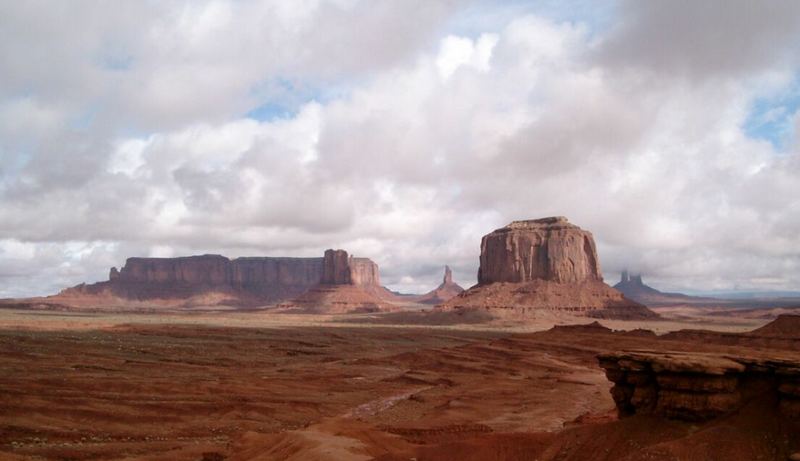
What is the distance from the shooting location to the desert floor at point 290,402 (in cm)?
1452

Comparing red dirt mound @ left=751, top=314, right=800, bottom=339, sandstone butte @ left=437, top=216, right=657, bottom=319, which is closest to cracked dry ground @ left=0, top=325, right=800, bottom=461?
red dirt mound @ left=751, top=314, right=800, bottom=339

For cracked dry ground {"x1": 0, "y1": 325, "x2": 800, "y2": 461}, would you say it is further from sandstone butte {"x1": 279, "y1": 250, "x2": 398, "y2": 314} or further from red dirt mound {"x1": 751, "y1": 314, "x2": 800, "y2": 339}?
sandstone butte {"x1": 279, "y1": 250, "x2": 398, "y2": 314}

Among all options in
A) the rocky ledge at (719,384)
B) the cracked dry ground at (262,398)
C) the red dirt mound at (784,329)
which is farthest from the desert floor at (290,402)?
the red dirt mound at (784,329)

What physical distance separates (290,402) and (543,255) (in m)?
106

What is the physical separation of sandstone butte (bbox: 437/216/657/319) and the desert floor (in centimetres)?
6249

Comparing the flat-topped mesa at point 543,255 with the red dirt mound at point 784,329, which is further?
the flat-topped mesa at point 543,255

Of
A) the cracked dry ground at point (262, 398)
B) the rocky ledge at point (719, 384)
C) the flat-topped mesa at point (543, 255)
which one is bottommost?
the cracked dry ground at point (262, 398)

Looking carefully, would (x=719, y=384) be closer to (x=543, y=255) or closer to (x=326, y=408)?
(x=326, y=408)

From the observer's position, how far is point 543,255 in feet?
407

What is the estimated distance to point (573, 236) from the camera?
124 meters

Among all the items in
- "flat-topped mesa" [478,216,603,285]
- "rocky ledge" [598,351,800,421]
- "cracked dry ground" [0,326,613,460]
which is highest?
"flat-topped mesa" [478,216,603,285]

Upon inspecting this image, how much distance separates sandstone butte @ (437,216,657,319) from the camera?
364 ft

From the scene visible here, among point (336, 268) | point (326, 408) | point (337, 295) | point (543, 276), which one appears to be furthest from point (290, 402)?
point (336, 268)

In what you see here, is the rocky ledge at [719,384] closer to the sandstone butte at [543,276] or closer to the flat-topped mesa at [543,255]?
the sandstone butte at [543,276]
